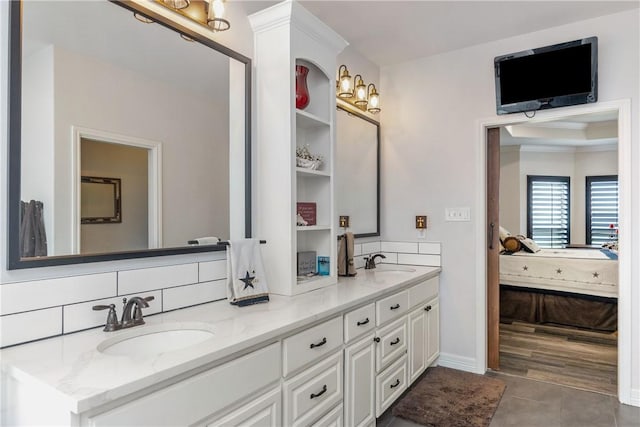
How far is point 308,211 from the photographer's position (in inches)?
95.0

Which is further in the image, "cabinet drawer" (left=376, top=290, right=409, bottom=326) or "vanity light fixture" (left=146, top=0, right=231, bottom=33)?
"cabinet drawer" (left=376, top=290, right=409, bottom=326)

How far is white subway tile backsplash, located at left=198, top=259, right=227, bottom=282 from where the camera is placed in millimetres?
1891

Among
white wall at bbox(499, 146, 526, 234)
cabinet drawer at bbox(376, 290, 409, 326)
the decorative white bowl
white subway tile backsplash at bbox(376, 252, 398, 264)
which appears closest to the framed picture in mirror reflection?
the decorative white bowl

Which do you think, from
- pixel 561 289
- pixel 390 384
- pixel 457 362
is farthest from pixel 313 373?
pixel 561 289

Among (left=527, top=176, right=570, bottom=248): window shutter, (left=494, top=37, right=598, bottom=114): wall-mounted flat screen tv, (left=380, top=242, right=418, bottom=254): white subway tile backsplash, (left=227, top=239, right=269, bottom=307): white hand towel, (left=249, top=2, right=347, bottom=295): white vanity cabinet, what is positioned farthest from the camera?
(left=527, top=176, right=570, bottom=248): window shutter

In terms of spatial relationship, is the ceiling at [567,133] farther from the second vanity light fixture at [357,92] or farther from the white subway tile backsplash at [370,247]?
the white subway tile backsplash at [370,247]

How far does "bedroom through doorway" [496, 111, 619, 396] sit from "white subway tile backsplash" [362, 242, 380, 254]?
1060mm

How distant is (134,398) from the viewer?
1020 millimetres

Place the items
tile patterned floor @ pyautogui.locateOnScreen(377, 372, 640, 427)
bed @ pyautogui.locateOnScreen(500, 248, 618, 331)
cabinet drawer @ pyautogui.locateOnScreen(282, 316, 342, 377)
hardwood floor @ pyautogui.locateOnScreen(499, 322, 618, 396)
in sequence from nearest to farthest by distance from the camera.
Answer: cabinet drawer @ pyautogui.locateOnScreen(282, 316, 342, 377)
tile patterned floor @ pyautogui.locateOnScreen(377, 372, 640, 427)
hardwood floor @ pyautogui.locateOnScreen(499, 322, 618, 396)
bed @ pyautogui.locateOnScreen(500, 248, 618, 331)

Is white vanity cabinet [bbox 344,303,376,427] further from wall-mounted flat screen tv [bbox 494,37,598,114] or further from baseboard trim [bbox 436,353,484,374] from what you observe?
wall-mounted flat screen tv [bbox 494,37,598,114]

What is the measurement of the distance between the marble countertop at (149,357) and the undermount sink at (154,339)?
2 cm

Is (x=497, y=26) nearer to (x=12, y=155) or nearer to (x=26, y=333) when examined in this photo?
(x=12, y=155)

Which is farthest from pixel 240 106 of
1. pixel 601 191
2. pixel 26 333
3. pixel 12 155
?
pixel 601 191

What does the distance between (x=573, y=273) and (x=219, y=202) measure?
386 cm
